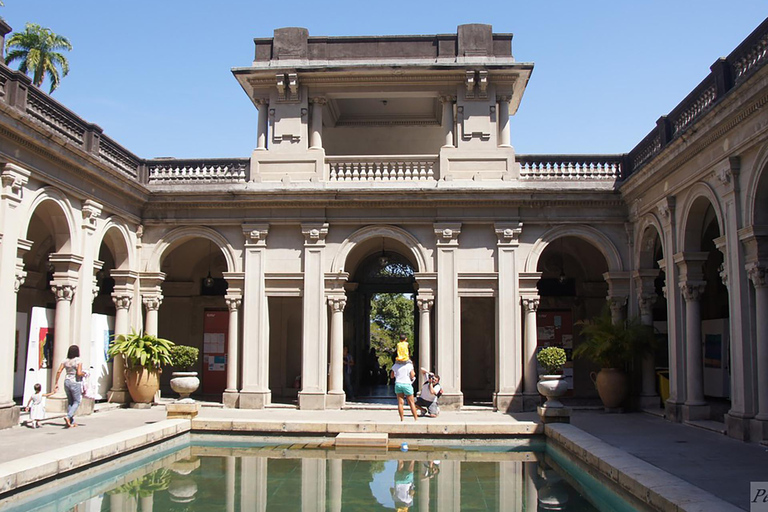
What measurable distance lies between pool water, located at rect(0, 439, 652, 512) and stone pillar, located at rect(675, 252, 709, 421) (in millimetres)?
3991

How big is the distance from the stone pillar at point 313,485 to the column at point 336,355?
22.8 feet

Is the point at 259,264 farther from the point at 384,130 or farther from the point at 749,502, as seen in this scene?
the point at 749,502

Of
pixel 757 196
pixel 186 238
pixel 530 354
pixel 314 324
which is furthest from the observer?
pixel 186 238

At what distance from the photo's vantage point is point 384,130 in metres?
22.4

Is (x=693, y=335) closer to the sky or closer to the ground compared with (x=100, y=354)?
closer to the sky

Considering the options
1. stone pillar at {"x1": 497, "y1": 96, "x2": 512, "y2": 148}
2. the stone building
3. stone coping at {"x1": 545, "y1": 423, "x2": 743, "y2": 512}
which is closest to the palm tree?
the stone building

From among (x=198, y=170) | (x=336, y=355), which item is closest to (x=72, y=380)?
(x=336, y=355)

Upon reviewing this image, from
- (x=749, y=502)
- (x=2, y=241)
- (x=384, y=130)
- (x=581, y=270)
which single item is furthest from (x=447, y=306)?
(x=749, y=502)

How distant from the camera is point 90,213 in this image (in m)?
16.0

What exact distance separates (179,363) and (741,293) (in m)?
12.0

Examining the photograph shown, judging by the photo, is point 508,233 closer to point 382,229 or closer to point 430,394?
point 382,229

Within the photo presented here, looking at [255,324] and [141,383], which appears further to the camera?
[255,324]

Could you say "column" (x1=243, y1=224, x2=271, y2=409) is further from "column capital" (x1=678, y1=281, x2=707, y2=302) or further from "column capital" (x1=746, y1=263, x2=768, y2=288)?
Result: "column capital" (x1=746, y1=263, x2=768, y2=288)

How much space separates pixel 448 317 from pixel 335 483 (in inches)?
356
